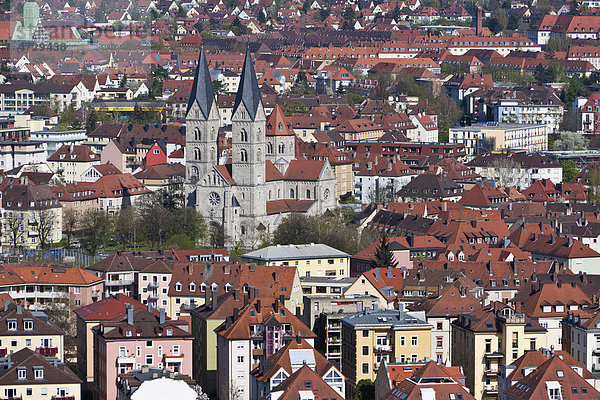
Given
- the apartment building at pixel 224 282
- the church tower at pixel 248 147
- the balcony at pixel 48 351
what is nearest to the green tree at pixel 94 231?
the church tower at pixel 248 147

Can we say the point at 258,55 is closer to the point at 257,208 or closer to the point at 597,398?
the point at 257,208

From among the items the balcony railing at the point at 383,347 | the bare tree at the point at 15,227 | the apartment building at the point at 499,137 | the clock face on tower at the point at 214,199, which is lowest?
the balcony railing at the point at 383,347

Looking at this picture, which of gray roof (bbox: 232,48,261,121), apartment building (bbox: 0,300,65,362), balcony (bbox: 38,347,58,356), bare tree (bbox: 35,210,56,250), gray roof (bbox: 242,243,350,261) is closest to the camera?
balcony (bbox: 38,347,58,356)

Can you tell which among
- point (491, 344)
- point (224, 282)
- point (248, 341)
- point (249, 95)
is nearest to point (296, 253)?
point (224, 282)

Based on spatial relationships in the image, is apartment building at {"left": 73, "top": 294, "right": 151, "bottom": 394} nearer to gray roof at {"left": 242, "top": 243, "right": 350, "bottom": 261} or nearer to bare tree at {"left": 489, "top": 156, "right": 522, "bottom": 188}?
gray roof at {"left": 242, "top": 243, "right": 350, "bottom": 261}

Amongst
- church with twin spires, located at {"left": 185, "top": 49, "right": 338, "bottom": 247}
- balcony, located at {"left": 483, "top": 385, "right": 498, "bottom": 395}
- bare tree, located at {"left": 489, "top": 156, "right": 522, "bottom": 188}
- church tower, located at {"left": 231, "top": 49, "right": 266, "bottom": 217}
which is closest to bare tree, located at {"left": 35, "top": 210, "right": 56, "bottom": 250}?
church with twin spires, located at {"left": 185, "top": 49, "right": 338, "bottom": 247}

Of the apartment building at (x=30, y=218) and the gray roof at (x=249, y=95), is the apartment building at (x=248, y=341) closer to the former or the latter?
the apartment building at (x=30, y=218)
